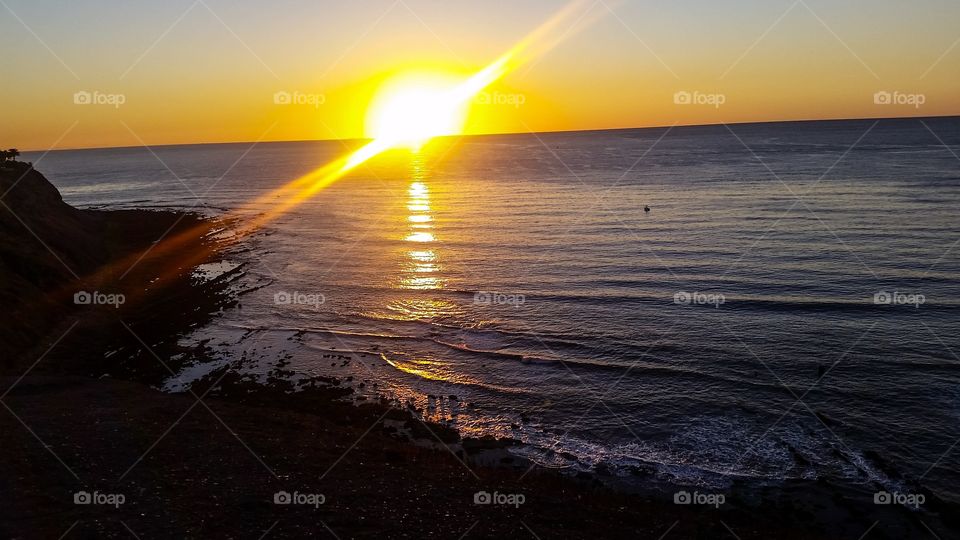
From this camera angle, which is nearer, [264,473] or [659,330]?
[264,473]

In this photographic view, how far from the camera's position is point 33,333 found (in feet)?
87.1

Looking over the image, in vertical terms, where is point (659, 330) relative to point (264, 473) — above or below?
above

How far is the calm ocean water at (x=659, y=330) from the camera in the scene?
18.4 meters

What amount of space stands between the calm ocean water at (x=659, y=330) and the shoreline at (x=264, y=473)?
1.60 m

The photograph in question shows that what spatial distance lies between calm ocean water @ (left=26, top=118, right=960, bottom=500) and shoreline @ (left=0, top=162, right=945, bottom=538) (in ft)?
5.25

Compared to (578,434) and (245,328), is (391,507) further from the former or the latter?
(245,328)

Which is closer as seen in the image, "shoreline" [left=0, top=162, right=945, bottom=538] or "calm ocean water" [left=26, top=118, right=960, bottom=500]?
"shoreline" [left=0, top=162, right=945, bottom=538]

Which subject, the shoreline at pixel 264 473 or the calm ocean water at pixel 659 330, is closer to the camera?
the shoreline at pixel 264 473

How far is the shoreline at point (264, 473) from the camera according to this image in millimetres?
13469

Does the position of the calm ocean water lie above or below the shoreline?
above

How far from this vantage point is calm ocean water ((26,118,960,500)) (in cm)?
1844

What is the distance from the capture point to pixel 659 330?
27.6m

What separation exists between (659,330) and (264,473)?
1862 cm

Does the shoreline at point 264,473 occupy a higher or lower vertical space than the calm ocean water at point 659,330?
lower
